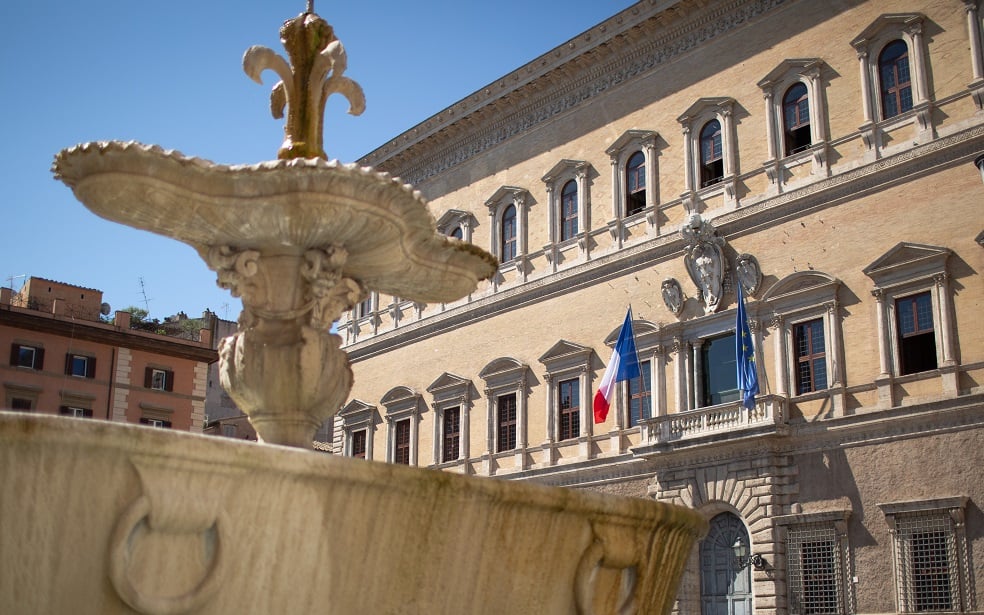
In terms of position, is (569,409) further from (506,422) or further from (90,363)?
(90,363)

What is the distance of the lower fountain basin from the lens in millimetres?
3287

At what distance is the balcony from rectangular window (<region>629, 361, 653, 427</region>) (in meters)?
0.54

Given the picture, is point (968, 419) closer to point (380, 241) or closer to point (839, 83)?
point (839, 83)

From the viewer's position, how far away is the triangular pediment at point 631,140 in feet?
71.4

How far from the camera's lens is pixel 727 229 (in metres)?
19.8

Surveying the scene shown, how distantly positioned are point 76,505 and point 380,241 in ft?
10.8

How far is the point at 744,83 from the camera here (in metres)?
20.3

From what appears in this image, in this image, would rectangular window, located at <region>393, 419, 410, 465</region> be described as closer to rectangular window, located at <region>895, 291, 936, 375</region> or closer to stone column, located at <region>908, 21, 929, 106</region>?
rectangular window, located at <region>895, 291, 936, 375</region>

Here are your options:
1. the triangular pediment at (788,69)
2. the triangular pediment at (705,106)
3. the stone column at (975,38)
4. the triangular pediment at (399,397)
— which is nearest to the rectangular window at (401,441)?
the triangular pediment at (399,397)

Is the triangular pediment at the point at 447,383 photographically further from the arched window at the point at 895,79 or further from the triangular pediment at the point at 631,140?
the arched window at the point at 895,79

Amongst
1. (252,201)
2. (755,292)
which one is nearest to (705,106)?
(755,292)

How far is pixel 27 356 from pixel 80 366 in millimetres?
1620

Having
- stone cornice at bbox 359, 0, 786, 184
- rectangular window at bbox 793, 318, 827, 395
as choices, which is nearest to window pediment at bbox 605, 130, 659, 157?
stone cornice at bbox 359, 0, 786, 184

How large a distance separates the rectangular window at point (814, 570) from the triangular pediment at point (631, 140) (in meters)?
8.31
